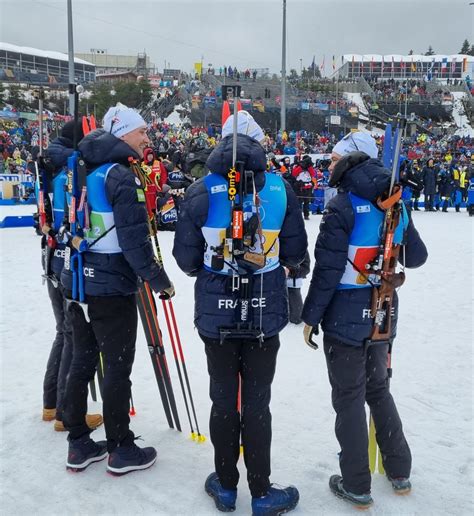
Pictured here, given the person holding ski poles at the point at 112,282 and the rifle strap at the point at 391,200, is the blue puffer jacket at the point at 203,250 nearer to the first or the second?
the person holding ski poles at the point at 112,282

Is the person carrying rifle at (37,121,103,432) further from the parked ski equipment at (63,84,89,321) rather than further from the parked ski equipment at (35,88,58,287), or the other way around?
the parked ski equipment at (63,84,89,321)

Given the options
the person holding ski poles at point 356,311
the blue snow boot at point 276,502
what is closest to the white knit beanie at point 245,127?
Result: the person holding ski poles at point 356,311

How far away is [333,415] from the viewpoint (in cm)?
A: 368

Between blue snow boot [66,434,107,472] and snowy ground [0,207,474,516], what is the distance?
55mm

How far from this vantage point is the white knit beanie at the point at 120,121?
290cm

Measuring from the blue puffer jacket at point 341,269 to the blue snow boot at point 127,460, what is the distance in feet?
4.14

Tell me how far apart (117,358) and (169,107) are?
35000mm

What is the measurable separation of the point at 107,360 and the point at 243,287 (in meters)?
0.92

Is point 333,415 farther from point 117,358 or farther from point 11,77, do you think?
point 11,77

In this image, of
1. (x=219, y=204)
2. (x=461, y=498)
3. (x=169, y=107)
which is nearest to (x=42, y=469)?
(x=219, y=204)

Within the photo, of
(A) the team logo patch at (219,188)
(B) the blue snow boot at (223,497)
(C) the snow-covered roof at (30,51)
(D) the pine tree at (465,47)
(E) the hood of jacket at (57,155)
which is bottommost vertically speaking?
(B) the blue snow boot at (223,497)

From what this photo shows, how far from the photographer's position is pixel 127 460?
9.77ft

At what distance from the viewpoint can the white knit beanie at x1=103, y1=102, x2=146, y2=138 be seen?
290 cm

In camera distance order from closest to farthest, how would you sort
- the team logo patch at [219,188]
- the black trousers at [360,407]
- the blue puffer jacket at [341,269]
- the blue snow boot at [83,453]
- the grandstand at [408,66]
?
the team logo patch at [219,188]
the blue puffer jacket at [341,269]
the black trousers at [360,407]
the blue snow boot at [83,453]
the grandstand at [408,66]
